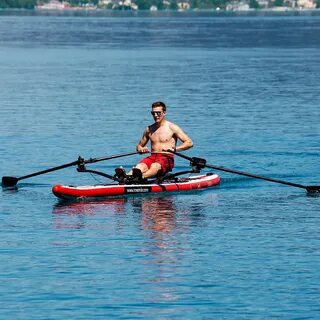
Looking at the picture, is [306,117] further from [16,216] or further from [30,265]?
[30,265]

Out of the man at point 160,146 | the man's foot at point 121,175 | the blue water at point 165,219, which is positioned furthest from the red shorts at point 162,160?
the man's foot at point 121,175

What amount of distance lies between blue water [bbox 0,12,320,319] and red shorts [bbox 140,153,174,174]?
0.77 metres

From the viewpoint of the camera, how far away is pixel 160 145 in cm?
3603

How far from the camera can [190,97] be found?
225 feet

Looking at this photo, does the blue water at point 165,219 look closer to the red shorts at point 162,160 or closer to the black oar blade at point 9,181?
the black oar blade at point 9,181

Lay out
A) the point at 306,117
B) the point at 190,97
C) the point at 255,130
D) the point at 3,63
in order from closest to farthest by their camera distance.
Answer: the point at 255,130, the point at 306,117, the point at 190,97, the point at 3,63

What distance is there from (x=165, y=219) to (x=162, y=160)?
3.69 meters

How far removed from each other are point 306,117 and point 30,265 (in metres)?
31.9

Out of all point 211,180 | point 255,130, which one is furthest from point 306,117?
point 211,180

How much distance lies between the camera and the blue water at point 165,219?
25.1m

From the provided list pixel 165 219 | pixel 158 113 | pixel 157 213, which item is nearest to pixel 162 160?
pixel 158 113

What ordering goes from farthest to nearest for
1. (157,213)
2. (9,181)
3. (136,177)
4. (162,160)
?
1. (9,181)
2. (162,160)
3. (136,177)
4. (157,213)

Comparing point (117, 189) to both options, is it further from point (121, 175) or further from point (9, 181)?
point (9, 181)

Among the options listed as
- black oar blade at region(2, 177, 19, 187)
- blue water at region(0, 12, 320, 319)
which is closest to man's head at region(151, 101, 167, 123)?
blue water at region(0, 12, 320, 319)
